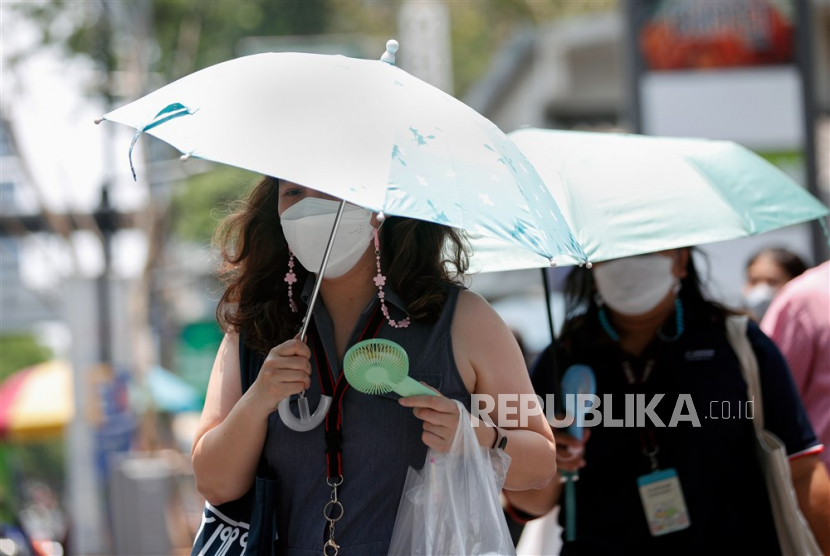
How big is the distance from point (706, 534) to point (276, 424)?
139cm

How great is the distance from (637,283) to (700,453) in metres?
0.54

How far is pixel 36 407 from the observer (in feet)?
51.0

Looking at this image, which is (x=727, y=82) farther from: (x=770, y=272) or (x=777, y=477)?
(x=777, y=477)

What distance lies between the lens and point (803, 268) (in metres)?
5.86

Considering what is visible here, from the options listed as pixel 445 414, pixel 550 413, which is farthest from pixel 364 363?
pixel 550 413

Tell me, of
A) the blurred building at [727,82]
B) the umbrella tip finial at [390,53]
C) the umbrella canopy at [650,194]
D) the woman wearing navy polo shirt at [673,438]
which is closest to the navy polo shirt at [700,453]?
the woman wearing navy polo shirt at [673,438]

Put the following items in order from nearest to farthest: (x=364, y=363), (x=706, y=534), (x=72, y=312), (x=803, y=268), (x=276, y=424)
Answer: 1. (x=364, y=363)
2. (x=276, y=424)
3. (x=706, y=534)
4. (x=803, y=268)
5. (x=72, y=312)

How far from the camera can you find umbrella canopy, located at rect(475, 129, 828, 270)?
305cm

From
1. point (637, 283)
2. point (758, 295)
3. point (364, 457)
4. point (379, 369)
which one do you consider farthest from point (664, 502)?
point (758, 295)

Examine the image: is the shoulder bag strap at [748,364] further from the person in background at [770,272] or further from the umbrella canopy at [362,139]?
the person in background at [770,272]

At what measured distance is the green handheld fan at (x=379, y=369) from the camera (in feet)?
7.78

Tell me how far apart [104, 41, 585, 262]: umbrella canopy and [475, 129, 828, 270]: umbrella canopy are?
592mm

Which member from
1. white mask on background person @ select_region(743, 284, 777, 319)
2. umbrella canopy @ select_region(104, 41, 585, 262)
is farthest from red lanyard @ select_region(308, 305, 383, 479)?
white mask on background person @ select_region(743, 284, 777, 319)

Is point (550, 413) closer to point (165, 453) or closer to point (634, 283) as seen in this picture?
point (634, 283)
